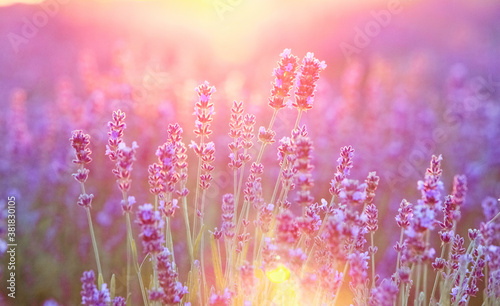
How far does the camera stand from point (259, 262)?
87.6 inches

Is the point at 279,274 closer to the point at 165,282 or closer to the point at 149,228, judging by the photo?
the point at 165,282

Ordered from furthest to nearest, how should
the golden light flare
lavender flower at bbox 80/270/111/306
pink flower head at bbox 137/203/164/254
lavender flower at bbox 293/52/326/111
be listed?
lavender flower at bbox 293/52/326/111, the golden light flare, lavender flower at bbox 80/270/111/306, pink flower head at bbox 137/203/164/254

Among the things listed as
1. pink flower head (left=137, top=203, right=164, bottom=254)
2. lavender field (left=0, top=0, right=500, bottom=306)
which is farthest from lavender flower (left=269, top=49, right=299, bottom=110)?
pink flower head (left=137, top=203, right=164, bottom=254)

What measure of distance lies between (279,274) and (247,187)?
58 cm

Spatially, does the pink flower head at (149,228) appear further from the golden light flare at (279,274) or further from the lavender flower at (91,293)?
the golden light flare at (279,274)

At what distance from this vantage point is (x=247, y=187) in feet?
7.61

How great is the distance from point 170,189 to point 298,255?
629mm

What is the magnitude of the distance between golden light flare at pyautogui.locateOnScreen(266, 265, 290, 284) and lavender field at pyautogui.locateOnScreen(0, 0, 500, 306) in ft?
0.09

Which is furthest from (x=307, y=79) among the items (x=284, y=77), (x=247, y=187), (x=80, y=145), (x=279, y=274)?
(x=80, y=145)

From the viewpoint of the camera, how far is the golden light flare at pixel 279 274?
1.81 m

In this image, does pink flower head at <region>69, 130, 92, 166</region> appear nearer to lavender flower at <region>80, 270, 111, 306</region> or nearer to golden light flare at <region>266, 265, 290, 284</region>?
lavender flower at <region>80, 270, 111, 306</region>

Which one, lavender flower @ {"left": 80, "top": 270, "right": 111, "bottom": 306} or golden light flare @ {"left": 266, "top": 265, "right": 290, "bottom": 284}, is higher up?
golden light flare @ {"left": 266, "top": 265, "right": 290, "bottom": 284}

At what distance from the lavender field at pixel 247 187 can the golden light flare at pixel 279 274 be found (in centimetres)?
3

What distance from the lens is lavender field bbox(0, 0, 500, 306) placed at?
1.81 meters
